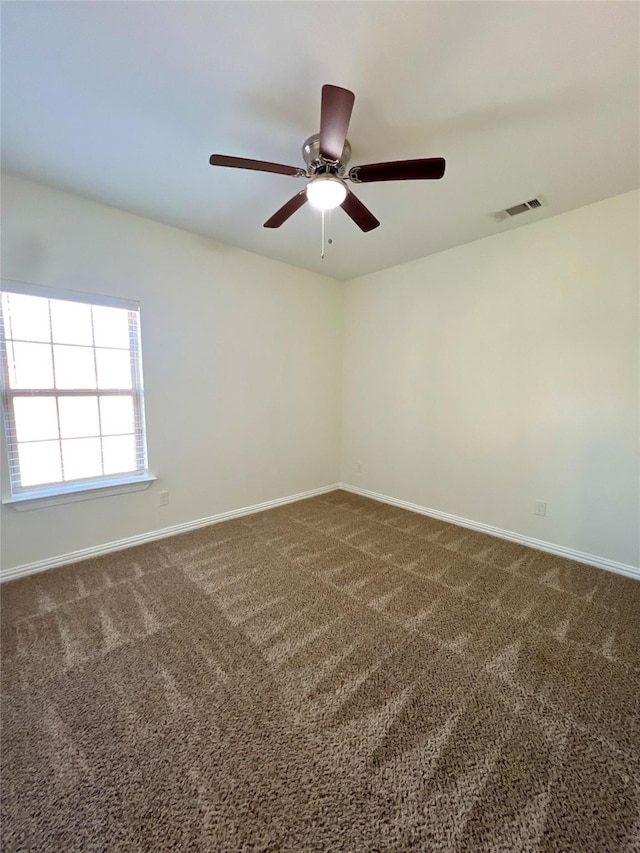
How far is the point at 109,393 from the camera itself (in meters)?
2.69

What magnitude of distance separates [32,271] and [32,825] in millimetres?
2810

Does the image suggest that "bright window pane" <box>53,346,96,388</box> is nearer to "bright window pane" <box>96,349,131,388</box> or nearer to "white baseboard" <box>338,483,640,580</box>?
"bright window pane" <box>96,349,131,388</box>

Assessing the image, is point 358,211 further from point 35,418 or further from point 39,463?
point 39,463

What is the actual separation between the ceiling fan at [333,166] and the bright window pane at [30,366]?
72.2 inches

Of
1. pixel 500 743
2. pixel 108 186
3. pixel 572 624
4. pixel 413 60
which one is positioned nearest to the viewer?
pixel 500 743

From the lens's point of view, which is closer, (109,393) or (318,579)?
(318,579)

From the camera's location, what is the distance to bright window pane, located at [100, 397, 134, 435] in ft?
8.84

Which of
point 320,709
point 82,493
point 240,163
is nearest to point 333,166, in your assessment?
point 240,163

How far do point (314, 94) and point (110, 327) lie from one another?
2110 millimetres

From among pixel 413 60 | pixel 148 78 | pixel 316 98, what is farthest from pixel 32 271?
pixel 413 60

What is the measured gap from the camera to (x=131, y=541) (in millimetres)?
2822

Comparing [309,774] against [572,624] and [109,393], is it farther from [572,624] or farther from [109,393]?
[109,393]

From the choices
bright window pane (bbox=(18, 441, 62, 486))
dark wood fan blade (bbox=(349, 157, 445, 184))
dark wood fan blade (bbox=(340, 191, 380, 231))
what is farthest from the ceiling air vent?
bright window pane (bbox=(18, 441, 62, 486))

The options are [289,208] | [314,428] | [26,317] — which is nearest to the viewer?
[289,208]
